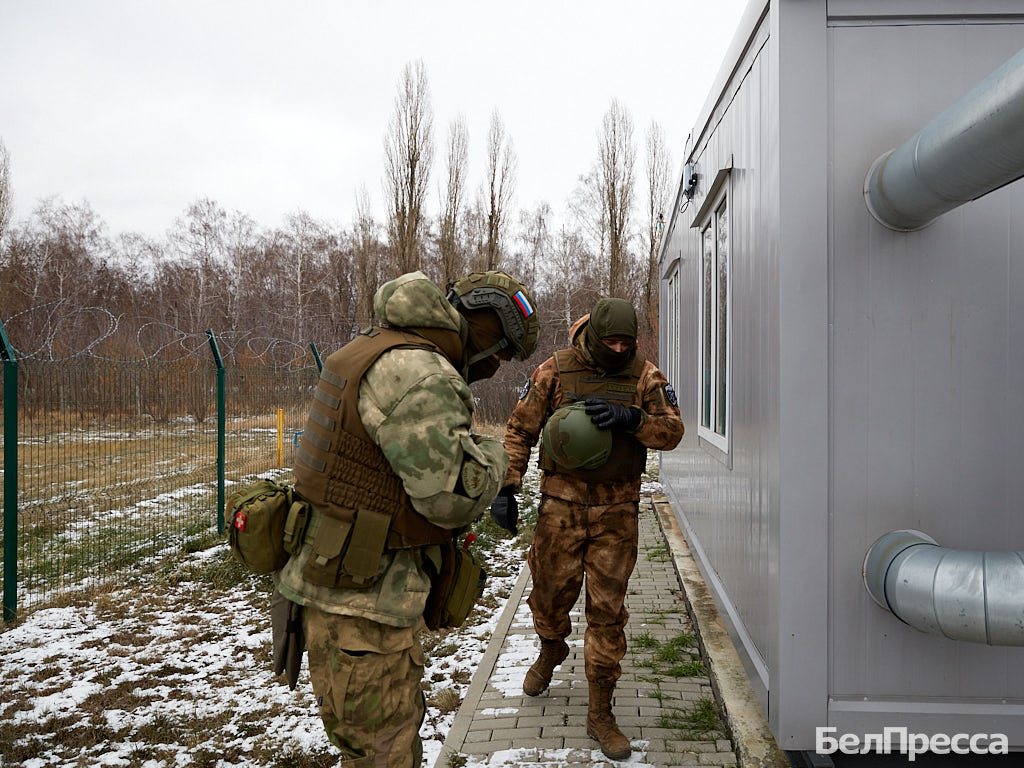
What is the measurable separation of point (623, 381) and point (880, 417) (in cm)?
130

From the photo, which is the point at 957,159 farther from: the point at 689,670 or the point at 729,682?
the point at 689,670

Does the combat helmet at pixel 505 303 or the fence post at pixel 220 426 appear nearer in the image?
the combat helmet at pixel 505 303

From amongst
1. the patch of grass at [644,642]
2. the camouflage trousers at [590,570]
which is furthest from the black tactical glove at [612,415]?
the patch of grass at [644,642]

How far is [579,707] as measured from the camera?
366 cm

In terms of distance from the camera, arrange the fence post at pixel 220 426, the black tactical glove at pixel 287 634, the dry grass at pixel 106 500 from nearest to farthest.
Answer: the black tactical glove at pixel 287 634 → the dry grass at pixel 106 500 → the fence post at pixel 220 426

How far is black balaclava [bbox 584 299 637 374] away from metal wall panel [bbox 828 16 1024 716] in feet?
3.32

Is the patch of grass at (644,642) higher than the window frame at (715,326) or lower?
lower

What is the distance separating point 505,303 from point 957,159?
149 cm

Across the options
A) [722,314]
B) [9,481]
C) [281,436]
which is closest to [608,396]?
[722,314]

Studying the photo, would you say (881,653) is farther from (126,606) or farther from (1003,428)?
(126,606)

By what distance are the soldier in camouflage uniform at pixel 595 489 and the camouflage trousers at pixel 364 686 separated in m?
1.23

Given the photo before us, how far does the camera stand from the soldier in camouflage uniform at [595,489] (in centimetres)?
335

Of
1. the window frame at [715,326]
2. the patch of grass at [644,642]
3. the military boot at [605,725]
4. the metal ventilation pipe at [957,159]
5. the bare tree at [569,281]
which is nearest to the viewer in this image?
the metal ventilation pipe at [957,159]

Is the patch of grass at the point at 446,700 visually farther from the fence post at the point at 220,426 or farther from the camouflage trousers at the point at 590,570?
the fence post at the point at 220,426
